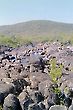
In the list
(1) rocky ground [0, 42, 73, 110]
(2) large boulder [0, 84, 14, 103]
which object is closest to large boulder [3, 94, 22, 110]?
(1) rocky ground [0, 42, 73, 110]

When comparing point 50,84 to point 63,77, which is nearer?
point 50,84

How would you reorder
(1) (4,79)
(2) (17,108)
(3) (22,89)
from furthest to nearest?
(1) (4,79), (3) (22,89), (2) (17,108)

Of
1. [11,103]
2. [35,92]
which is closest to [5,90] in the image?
[11,103]

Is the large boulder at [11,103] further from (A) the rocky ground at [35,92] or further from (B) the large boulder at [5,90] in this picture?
(B) the large boulder at [5,90]

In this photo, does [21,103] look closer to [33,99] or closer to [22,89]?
[33,99]

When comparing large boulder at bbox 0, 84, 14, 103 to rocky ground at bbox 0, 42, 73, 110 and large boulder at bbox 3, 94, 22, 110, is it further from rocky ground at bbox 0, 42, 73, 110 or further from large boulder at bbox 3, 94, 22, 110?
large boulder at bbox 3, 94, 22, 110

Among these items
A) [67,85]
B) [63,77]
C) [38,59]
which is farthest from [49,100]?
[38,59]

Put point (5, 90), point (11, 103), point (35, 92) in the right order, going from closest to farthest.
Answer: point (11, 103)
point (35, 92)
point (5, 90)

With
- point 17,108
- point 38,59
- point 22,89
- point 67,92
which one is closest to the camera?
point 17,108

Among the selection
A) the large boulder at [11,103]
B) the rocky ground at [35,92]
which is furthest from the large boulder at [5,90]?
the large boulder at [11,103]

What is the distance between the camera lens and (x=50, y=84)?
48.4 feet

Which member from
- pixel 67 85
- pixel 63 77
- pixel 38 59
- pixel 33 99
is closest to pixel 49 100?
pixel 33 99

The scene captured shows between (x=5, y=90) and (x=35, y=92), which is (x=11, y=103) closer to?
(x=5, y=90)

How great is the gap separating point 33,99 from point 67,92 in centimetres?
161
